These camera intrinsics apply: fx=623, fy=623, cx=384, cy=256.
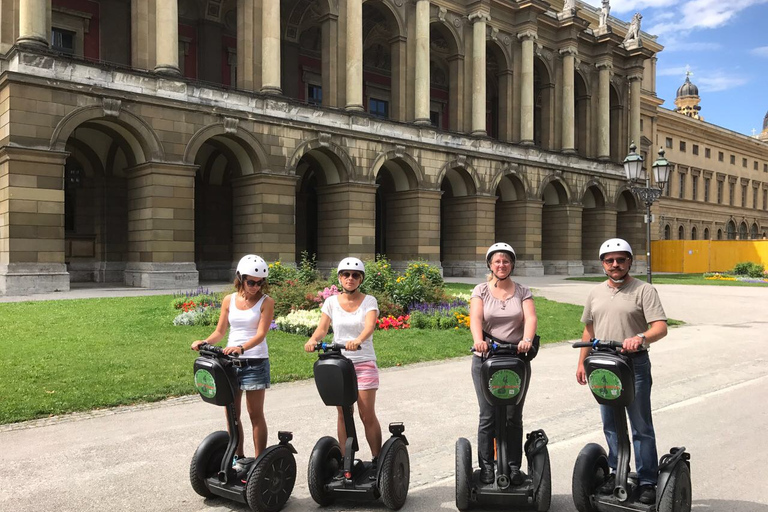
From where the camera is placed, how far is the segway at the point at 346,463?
4.34 metres

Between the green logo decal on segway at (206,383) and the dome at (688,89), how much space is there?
110275 mm

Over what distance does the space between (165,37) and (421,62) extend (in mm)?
14218

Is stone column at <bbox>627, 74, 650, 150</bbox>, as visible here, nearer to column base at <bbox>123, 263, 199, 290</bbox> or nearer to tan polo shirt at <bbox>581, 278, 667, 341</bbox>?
column base at <bbox>123, 263, 199, 290</bbox>

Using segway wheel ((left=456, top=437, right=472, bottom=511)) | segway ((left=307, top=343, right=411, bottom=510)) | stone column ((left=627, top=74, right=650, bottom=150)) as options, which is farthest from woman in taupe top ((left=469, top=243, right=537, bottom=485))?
stone column ((left=627, top=74, right=650, bottom=150))

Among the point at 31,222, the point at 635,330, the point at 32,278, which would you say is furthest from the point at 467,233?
the point at 635,330

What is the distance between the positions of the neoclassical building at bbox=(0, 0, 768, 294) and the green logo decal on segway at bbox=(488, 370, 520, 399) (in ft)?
68.4

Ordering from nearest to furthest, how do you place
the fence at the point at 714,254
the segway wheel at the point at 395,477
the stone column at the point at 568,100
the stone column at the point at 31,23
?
the segway wheel at the point at 395,477, the stone column at the point at 31,23, the stone column at the point at 568,100, the fence at the point at 714,254

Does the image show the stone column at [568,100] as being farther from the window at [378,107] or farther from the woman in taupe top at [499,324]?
the woman in taupe top at [499,324]

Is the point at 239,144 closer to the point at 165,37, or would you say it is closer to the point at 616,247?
the point at 165,37

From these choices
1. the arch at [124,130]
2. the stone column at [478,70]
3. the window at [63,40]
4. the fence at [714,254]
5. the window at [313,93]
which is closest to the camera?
the arch at [124,130]

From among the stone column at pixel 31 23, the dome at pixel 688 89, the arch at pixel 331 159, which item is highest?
the dome at pixel 688 89

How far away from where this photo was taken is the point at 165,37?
24422 millimetres

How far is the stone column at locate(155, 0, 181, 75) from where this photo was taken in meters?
24.3

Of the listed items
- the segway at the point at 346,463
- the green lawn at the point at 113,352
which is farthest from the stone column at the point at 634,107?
the segway at the point at 346,463
